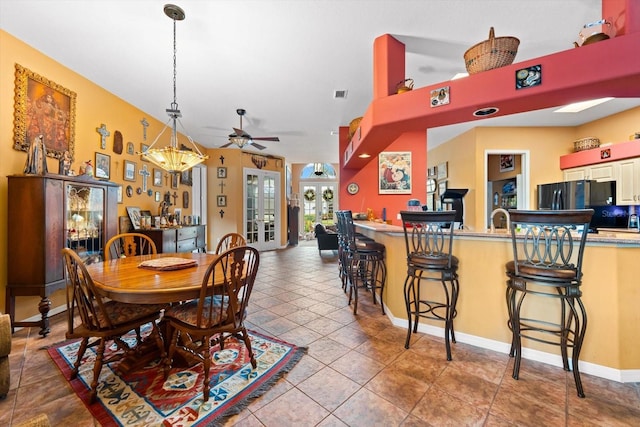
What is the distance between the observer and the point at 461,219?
5.34 m

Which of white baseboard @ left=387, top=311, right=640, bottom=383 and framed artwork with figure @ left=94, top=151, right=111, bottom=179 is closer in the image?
white baseboard @ left=387, top=311, right=640, bottom=383

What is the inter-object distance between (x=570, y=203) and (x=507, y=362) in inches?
162

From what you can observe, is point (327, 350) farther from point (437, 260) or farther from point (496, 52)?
point (496, 52)

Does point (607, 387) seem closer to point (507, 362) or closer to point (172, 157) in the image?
point (507, 362)

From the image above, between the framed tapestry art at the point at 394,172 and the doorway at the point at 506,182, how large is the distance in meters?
1.79

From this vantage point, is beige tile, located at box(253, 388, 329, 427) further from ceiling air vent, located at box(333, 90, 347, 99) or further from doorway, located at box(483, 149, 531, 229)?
doorway, located at box(483, 149, 531, 229)

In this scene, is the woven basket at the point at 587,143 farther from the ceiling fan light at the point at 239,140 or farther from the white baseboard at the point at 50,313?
the white baseboard at the point at 50,313

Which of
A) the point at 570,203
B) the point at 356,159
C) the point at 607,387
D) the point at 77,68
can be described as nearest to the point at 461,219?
the point at 570,203

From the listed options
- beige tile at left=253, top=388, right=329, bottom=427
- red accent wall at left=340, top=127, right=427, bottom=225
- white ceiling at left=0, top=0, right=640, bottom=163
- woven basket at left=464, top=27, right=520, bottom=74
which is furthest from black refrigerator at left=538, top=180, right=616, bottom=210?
beige tile at left=253, top=388, right=329, bottom=427

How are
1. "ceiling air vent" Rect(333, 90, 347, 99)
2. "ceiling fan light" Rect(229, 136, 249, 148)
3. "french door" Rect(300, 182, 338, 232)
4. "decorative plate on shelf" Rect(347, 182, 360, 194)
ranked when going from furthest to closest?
"french door" Rect(300, 182, 338, 232)
"decorative plate on shelf" Rect(347, 182, 360, 194)
"ceiling fan light" Rect(229, 136, 249, 148)
"ceiling air vent" Rect(333, 90, 347, 99)

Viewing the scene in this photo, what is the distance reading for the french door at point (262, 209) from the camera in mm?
7305

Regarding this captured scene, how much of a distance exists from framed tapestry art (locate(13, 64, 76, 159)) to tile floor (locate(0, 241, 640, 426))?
193 cm

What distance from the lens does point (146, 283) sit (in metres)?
1.67

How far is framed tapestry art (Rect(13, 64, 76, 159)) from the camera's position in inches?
104
